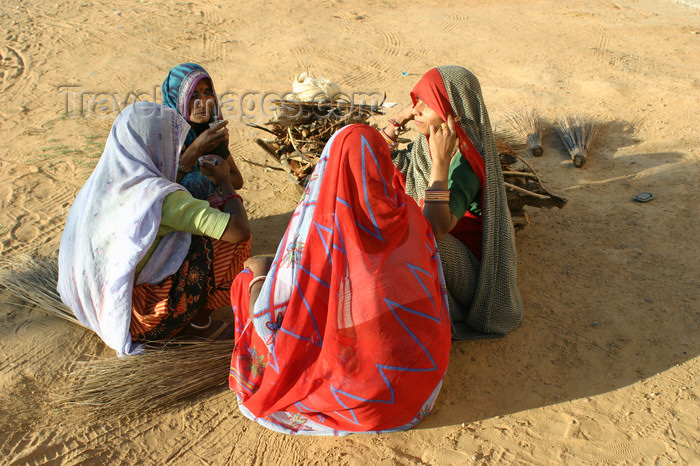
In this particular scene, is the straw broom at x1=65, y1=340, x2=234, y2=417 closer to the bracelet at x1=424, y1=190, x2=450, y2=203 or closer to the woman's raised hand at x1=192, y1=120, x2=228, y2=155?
the woman's raised hand at x1=192, y1=120, x2=228, y2=155

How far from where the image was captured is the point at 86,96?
5.91 meters

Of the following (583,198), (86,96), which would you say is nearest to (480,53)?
(583,198)

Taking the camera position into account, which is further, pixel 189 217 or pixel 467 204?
pixel 467 204

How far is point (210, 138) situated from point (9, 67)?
16.1ft

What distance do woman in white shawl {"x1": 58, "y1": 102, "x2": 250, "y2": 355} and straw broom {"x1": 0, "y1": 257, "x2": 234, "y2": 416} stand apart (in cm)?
10

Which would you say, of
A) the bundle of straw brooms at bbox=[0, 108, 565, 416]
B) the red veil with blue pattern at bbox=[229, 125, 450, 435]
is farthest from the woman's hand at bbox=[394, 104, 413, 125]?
the red veil with blue pattern at bbox=[229, 125, 450, 435]

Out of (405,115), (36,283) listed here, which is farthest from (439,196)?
(36,283)

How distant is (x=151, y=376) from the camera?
8.26ft

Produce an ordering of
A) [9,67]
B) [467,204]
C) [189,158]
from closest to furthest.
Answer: [467,204], [189,158], [9,67]

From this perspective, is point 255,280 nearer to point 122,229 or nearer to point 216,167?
point 122,229

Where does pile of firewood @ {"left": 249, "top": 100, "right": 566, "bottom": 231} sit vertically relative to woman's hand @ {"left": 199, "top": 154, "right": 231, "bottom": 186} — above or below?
below

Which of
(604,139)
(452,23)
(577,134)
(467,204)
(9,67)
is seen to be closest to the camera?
(467,204)

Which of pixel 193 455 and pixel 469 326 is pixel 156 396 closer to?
pixel 193 455

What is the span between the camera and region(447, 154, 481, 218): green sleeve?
265 centimetres
